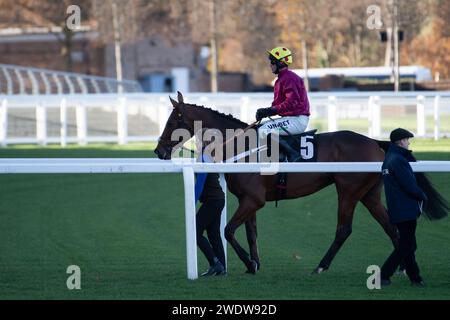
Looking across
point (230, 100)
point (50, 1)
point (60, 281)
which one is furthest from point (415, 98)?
point (50, 1)

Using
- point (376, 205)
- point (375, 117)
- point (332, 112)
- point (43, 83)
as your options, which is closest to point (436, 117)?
point (375, 117)

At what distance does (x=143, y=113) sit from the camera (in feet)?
92.2

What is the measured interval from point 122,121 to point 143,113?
633 mm

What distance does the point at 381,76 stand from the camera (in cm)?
4847

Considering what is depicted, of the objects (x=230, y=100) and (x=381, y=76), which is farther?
(x=381, y=76)

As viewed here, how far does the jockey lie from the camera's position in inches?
394

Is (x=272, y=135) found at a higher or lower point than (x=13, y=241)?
higher

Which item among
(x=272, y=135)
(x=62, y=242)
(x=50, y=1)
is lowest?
(x=62, y=242)

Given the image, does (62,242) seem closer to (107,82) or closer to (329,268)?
(329,268)

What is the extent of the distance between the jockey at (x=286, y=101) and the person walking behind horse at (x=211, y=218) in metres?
0.78

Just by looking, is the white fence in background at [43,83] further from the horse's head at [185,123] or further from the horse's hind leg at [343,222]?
the horse's hind leg at [343,222]
